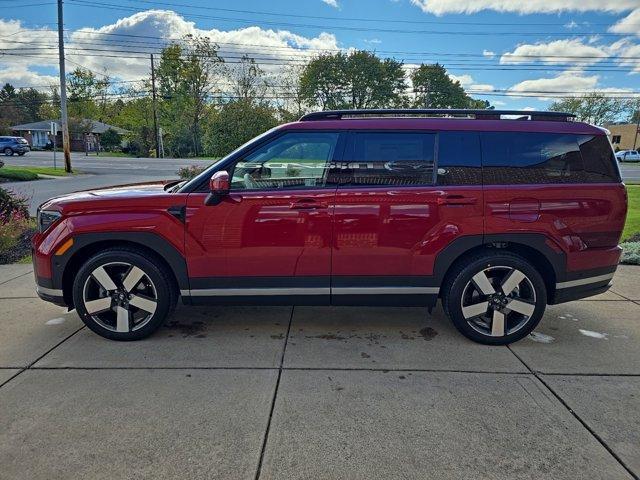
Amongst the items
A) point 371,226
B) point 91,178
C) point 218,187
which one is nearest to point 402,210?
point 371,226

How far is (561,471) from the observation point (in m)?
2.22

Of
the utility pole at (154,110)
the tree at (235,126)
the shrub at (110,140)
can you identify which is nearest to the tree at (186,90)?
the utility pole at (154,110)

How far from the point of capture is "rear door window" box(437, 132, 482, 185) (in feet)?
11.6

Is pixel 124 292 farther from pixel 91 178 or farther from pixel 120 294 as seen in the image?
pixel 91 178

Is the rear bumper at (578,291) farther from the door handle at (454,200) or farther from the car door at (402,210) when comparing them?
the door handle at (454,200)

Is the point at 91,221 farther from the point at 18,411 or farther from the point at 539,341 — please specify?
the point at 539,341

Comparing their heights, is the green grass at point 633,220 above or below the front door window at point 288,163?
below

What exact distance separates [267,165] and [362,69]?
57.0 metres

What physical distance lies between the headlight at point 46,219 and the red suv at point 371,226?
2cm

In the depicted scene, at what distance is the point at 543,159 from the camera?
3.54m

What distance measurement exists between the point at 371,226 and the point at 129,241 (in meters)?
2.07

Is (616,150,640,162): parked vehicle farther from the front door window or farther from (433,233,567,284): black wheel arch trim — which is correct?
the front door window

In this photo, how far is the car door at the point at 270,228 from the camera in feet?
11.5

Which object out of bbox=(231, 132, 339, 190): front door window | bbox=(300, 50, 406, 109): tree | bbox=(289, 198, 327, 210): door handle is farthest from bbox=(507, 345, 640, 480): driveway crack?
bbox=(300, 50, 406, 109): tree
